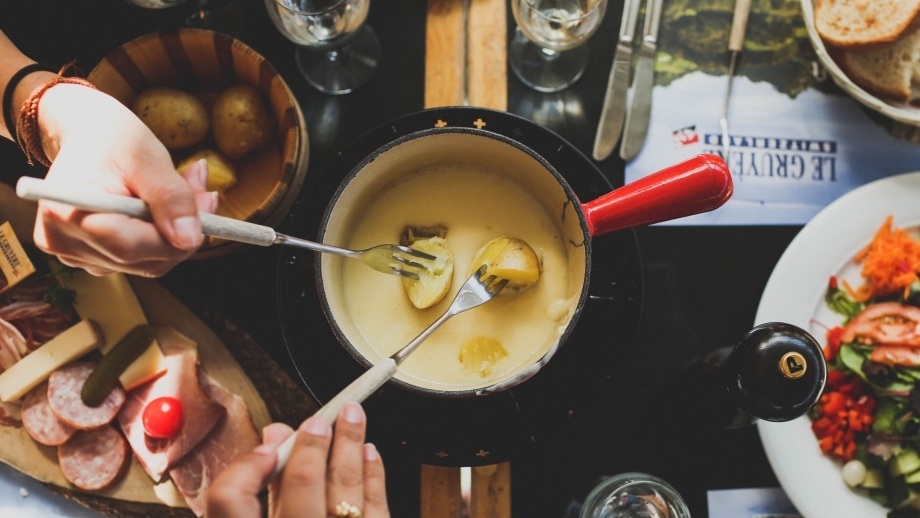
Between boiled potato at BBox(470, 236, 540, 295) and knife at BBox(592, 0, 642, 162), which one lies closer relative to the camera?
boiled potato at BBox(470, 236, 540, 295)

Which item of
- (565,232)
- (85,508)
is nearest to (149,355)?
(85,508)

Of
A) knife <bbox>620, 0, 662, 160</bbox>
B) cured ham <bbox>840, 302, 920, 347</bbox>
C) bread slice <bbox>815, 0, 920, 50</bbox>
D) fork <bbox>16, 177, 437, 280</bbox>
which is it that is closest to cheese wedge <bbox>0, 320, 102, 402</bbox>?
fork <bbox>16, 177, 437, 280</bbox>

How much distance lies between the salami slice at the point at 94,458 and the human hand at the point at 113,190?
1.43 ft

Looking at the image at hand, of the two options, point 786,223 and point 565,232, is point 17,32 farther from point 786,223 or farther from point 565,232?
point 786,223

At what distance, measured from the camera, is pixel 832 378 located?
116cm

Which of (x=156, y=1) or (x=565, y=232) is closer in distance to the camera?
(x=565, y=232)

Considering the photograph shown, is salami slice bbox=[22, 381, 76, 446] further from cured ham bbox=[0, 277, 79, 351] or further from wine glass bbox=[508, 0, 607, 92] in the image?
wine glass bbox=[508, 0, 607, 92]

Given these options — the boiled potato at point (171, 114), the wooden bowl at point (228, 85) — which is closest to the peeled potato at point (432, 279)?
the wooden bowl at point (228, 85)

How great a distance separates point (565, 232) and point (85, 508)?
106 centimetres

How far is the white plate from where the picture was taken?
1.11m

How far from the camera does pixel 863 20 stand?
1175mm

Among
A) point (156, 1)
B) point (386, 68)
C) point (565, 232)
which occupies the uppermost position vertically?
point (156, 1)

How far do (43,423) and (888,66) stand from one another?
1755mm

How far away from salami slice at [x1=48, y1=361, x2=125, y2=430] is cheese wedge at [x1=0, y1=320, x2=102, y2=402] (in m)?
0.02
